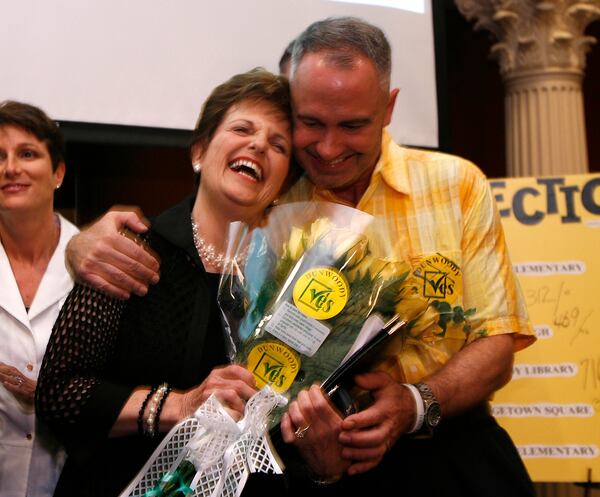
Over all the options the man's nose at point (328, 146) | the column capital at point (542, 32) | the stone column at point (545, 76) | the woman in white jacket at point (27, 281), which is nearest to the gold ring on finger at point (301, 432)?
the man's nose at point (328, 146)

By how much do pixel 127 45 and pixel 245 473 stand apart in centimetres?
177

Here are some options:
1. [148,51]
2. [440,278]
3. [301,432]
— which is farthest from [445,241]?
[148,51]

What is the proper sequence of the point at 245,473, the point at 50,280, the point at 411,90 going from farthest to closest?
the point at 411,90
the point at 50,280
the point at 245,473

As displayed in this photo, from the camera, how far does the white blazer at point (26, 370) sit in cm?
202

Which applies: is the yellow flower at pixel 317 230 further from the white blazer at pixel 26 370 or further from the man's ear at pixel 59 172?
the man's ear at pixel 59 172

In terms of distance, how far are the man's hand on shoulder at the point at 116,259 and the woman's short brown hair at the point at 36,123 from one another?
92 cm

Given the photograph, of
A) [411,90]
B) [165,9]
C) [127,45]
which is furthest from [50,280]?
[411,90]

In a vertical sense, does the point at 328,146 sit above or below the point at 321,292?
above

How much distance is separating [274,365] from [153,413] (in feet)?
0.75

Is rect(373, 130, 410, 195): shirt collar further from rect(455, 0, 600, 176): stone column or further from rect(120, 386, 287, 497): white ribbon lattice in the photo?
rect(455, 0, 600, 176): stone column

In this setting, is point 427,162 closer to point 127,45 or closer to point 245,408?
point 245,408

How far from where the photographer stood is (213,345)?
149cm

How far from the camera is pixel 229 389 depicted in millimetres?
1266

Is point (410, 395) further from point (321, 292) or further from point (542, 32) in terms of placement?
point (542, 32)
